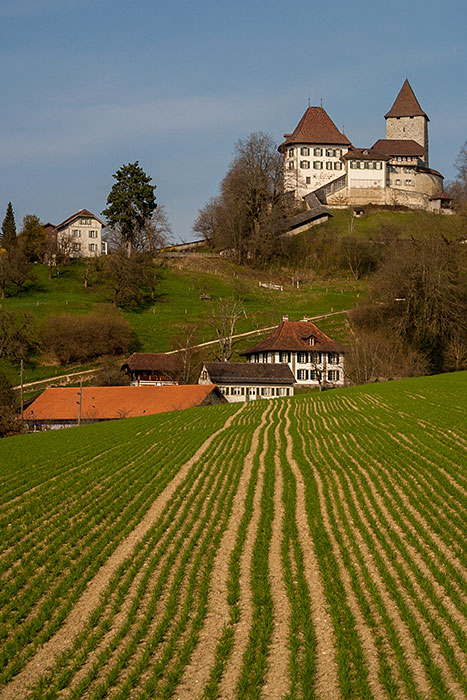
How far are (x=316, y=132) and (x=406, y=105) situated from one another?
20.6 metres

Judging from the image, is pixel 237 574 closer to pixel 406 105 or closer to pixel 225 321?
pixel 225 321

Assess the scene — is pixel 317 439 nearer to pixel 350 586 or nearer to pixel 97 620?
pixel 350 586

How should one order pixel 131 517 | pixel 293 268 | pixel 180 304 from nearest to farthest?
pixel 131 517 < pixel 180 304 < pixel 293 268

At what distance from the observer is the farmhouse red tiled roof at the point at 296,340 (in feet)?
248

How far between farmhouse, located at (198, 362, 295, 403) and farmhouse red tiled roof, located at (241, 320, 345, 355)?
5.68m

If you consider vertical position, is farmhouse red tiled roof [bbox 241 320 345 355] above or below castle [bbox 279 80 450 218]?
below

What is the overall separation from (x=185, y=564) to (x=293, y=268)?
98656 millimetres

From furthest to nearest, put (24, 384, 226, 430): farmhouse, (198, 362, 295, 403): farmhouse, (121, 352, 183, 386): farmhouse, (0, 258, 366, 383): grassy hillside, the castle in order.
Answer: the castle, (0, 258, 366, 383): grassy hillside, (121, 352, 183, 386): farmhouse, (198, 362, 295, 403): farmhouse, (24, 384, 226, 430): farmhouse

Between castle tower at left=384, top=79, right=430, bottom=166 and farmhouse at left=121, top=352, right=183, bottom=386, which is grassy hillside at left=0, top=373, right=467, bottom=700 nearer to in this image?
farmhouse at left=121, top=352, right=183, bottom=386

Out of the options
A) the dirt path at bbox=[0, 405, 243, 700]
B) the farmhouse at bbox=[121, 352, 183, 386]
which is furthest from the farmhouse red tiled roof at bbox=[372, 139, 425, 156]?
the dirt path at bbox=[0, 405, 243, 700]

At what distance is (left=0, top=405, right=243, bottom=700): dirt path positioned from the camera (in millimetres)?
10195

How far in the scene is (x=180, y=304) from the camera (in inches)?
3649

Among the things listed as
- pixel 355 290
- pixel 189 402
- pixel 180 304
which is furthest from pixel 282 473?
pixel 355 290

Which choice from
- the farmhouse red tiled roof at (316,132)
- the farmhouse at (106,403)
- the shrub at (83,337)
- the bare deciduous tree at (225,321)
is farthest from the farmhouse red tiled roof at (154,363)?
the farmhouse red tiled roof at (316,132)
